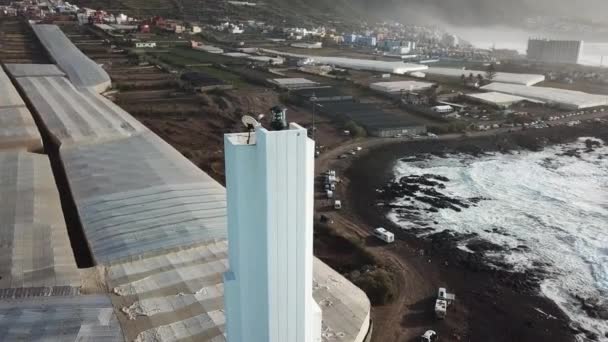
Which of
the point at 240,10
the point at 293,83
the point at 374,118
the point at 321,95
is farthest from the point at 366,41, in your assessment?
the point at 374,118

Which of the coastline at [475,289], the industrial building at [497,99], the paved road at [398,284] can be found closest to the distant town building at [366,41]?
the industrial building at [497,99]

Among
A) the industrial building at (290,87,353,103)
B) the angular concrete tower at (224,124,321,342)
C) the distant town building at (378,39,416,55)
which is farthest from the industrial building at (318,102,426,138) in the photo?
the distant town building at (378,39,416,55)

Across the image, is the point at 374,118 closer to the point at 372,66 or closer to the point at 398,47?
the point at 372,66

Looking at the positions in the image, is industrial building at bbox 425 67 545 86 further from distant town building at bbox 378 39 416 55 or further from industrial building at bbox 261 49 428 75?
distant town building at bbox 378 39 416 55

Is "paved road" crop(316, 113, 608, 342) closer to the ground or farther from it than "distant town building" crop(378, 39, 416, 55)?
closer to the ground

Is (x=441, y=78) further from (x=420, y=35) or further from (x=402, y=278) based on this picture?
(x=420, y=35)

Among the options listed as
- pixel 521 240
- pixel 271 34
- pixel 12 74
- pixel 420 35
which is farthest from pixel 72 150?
pixel 420 35
